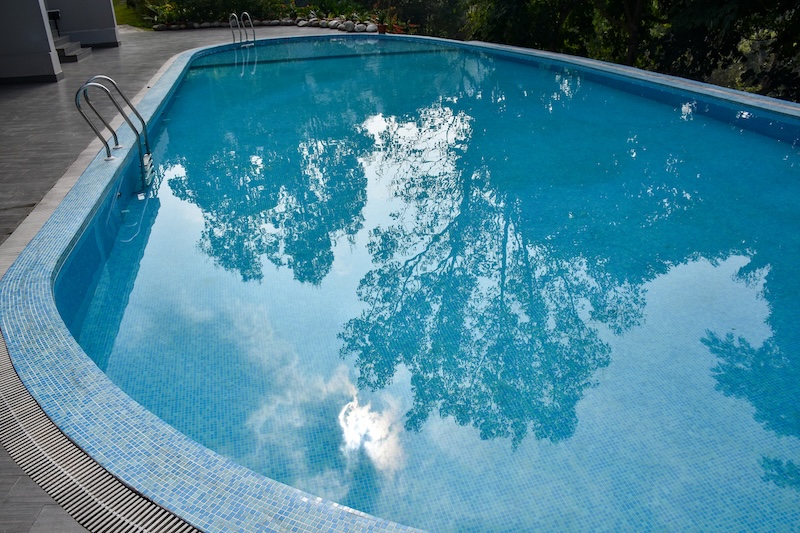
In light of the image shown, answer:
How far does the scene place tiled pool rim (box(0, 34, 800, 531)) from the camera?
190cm

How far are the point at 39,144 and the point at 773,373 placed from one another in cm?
576

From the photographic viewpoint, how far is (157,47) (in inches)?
464

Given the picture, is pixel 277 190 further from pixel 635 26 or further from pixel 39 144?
pixel 635 26

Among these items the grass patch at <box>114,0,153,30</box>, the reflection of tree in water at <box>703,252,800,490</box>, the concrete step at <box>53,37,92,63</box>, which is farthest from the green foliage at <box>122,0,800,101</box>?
the reflection of tree in water at <box>703,252,800,490</box>

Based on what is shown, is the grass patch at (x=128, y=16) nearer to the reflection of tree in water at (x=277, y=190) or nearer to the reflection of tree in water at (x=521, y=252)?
the reflection of tree in water at (x=277, y=190)

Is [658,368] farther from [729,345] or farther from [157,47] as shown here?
[157,47]

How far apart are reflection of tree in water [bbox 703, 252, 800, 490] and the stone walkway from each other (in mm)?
2640

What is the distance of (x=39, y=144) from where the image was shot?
5281 millimetres

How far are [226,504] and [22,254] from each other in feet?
7.25

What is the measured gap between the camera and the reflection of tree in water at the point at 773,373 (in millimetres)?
2543

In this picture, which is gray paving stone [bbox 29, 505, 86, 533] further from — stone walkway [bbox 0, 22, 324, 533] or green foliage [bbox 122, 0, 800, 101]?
green foliage [bbox 122, 0, 800, 101]

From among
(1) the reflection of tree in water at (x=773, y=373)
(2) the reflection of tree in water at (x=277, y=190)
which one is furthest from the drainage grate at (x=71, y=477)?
(1) the reflection of tree in water at (x=773, y=373)

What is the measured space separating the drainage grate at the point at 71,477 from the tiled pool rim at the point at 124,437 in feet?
0.11

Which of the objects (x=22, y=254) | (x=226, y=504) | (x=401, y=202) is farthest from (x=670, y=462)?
(x=22, y=254)
